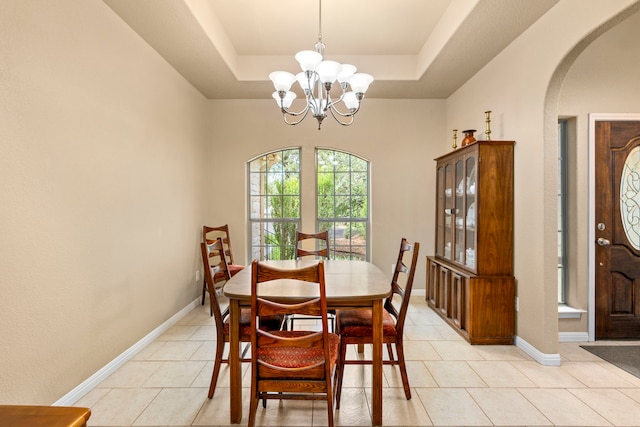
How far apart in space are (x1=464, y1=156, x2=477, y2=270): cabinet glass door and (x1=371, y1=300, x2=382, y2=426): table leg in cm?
160

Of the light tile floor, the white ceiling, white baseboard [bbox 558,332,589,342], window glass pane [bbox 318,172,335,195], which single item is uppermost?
the white ceiling

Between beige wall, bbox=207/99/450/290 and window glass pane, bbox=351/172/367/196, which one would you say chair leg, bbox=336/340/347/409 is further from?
window glass pane, bbox=351/172/367/196

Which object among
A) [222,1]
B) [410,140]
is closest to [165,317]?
[222,1]

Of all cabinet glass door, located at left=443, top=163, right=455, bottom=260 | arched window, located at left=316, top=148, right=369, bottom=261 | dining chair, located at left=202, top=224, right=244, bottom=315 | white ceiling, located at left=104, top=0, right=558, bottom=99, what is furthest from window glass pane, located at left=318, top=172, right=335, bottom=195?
cabinet glass door, located at left=443, top=163, right=455, bottom=260

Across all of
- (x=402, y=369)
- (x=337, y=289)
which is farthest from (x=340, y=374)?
(x=337, y=289)

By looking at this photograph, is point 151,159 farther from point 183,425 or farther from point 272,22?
point 183,425

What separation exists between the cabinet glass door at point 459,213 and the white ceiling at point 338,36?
3.63 feet

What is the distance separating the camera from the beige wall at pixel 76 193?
172cm

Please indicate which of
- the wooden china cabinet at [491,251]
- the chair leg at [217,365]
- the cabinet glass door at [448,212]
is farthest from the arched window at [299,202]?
the chair leg at [217,365]

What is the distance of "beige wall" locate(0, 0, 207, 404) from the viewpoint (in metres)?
1.72

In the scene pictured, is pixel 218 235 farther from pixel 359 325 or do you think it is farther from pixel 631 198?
pixel 631 198

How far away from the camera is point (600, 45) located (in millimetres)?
2965

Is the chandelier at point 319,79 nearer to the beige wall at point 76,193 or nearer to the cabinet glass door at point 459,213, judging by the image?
the beige wall at point 76,193

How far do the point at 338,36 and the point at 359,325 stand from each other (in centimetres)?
279
